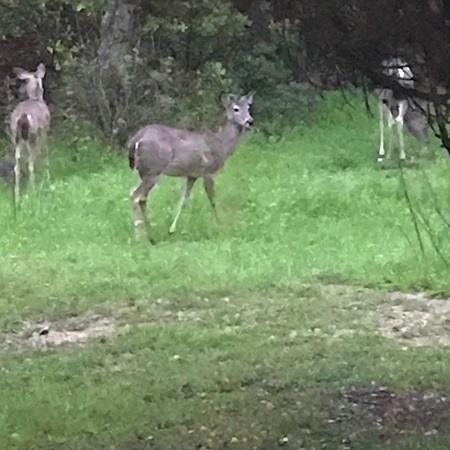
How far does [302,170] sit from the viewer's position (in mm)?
19062

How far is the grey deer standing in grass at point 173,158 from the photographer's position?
1493cm

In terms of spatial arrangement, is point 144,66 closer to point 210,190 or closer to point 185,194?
point 185,194

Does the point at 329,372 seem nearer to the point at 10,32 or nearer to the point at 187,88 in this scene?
the point at 187,88

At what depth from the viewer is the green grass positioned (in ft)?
24.6

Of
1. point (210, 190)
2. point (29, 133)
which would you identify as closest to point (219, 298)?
point (210, 190)

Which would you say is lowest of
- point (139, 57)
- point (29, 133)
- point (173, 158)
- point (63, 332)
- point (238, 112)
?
point (63, 332)

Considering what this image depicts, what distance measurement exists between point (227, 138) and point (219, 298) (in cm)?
513

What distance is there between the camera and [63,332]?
33.3ft

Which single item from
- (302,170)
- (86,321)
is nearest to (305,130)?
(302,170)

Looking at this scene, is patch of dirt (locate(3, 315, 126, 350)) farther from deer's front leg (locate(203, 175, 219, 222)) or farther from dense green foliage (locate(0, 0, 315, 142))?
dense green foliage (locate(0, 0, 315, 142))

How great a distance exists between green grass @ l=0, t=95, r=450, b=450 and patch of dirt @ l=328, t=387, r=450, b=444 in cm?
12

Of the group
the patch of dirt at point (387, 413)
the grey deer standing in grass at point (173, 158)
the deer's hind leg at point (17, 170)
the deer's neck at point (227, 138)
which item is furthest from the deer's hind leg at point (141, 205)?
the patch of dirt at point (387, 413)

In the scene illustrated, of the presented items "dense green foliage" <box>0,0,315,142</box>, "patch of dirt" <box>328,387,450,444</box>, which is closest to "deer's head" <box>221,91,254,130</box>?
"dense green foliage" <box>0,0,315,142</box>

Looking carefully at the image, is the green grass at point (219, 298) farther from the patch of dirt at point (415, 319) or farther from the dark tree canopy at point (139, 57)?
the dark tree canopy at point (139, 57)
